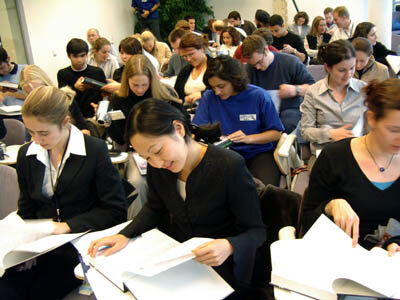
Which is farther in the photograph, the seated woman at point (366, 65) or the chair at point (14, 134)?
the chair at point (14, 134)

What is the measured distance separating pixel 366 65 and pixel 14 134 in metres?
3.01

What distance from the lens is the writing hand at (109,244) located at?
139 centimetres

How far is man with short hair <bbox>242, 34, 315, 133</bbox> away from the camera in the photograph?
321cm

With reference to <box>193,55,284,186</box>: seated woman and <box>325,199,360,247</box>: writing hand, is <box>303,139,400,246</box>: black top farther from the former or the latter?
<box>193,55,284,186</box>: seated woman

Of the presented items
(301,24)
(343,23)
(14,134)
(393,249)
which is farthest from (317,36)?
(393,249)

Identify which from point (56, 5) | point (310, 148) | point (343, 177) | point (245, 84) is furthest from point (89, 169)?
point (56, 5)

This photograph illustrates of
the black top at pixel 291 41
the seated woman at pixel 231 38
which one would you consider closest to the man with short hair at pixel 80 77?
the seated woman at pixel 231 38

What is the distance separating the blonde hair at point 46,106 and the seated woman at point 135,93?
1.07m

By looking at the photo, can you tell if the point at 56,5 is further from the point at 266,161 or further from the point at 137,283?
the point at 137,283

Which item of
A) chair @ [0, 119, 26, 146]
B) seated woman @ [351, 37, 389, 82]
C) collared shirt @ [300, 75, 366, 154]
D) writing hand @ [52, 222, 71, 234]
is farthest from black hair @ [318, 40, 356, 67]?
chair @ [0, 119, 26, 146]

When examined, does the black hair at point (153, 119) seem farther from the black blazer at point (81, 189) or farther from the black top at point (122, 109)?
the black top at point (122, 109)

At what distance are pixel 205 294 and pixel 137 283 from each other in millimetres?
218

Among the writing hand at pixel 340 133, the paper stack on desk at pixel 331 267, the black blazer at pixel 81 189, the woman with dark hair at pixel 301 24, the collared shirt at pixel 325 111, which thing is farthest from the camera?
the woman with dark hair at pixel 301 24

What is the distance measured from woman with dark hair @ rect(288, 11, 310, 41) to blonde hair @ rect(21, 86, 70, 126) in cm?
732
